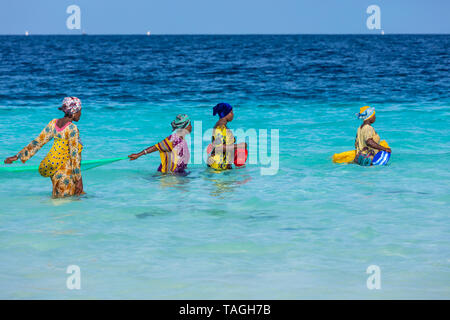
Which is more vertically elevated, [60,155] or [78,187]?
[60,155]

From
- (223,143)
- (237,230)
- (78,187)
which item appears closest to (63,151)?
(78,187)

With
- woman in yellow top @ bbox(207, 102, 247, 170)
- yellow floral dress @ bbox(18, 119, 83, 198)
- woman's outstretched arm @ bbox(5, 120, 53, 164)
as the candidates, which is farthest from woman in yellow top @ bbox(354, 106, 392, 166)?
woman's outstretched arm @ bbox(5, 120, 53, 164)

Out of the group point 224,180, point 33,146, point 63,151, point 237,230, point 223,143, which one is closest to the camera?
point 237,230

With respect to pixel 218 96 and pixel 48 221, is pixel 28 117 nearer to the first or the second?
pixel 218 96

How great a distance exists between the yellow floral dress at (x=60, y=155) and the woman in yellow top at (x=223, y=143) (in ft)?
9.44

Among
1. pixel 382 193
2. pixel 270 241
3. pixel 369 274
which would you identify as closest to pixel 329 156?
pixel 382 193

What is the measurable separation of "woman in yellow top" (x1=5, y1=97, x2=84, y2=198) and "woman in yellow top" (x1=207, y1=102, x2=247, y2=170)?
2.84 meters

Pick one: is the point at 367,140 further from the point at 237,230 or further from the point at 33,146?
the point at 33,146

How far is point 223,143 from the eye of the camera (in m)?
11.3

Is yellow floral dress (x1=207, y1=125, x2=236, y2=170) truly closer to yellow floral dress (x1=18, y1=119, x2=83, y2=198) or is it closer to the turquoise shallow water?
the turquoise shallow water

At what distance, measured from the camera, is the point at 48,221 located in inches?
324

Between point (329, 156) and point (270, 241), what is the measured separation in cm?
703

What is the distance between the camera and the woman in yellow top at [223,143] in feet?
36.2

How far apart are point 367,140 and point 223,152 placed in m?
2.54
